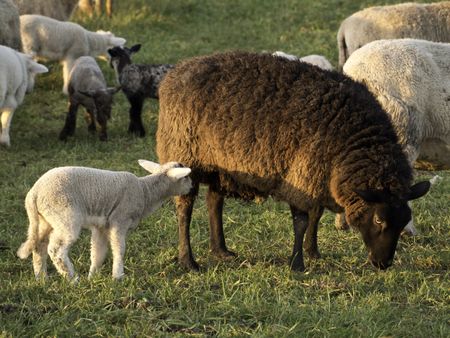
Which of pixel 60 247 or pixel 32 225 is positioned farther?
pixel 32 225

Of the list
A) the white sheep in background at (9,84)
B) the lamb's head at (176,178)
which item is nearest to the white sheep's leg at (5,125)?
the white sheep in background at (9,84)

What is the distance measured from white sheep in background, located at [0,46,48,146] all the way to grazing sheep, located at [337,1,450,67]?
4.62 meters

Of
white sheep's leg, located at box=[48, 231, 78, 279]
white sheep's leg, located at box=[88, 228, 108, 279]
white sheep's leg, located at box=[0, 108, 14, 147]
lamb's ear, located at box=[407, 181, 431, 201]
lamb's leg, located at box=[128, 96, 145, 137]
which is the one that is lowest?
lamb's leg, located at box=[128, 96, 145, 137]

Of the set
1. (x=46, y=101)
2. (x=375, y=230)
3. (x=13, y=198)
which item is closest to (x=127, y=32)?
(x=46, y=101)

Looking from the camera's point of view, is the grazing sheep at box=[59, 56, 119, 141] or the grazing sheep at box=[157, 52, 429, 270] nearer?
the grazing sheep at box=[157, 52, 429, 270]

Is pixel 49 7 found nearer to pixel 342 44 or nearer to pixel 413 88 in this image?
pixel 342 44

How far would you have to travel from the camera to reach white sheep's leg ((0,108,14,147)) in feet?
38.7

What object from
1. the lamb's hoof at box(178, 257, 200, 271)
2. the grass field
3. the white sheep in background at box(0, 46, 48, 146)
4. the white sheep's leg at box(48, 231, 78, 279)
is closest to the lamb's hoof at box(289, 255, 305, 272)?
the grass field

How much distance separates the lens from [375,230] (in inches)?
253

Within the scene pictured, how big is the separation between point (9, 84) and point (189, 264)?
5833mm

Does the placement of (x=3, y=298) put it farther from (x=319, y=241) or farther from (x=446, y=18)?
(x=446, y=18)

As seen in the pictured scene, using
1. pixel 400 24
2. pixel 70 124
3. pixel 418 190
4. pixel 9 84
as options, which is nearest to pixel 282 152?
pixel 418 190

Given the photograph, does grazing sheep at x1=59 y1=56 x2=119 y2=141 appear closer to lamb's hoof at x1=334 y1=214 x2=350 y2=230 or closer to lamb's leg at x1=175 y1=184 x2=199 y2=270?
lamb's hoof at x1=334 y1=214 x2=350 y2=230

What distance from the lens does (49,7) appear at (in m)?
17.5
